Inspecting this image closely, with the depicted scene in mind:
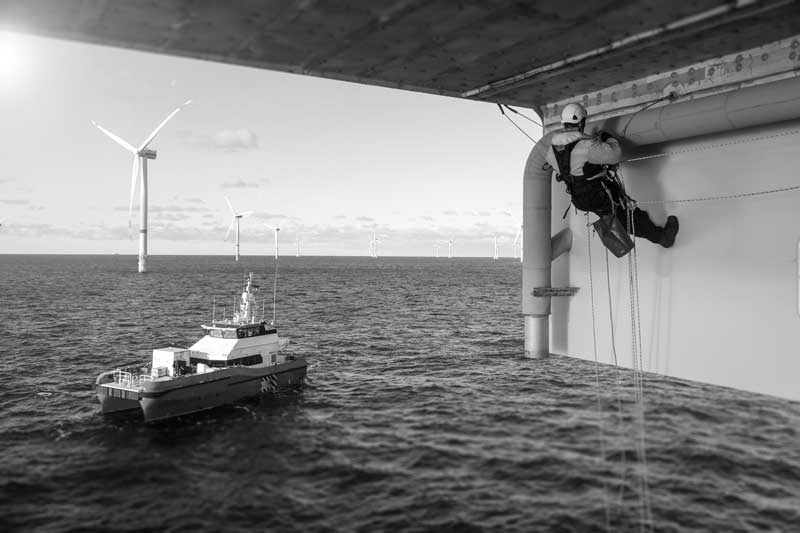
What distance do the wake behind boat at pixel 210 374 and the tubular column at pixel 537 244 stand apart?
2360 cm

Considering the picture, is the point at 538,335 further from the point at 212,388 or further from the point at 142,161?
the point at 142,161

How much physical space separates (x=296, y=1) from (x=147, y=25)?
1.95 m

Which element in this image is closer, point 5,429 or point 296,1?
point 296,1

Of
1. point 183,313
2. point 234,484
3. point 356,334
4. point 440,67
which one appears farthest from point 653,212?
point 183,313

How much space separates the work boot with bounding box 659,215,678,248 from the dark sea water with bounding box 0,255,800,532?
2.40 meters

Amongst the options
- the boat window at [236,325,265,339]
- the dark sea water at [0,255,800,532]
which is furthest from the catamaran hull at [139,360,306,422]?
the boat window at [236,325,265,339]

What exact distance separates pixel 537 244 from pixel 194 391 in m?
24.9

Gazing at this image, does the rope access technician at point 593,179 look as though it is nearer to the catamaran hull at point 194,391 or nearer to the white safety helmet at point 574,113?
the white safety helmet at point 574,113

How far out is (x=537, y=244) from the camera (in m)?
12.0

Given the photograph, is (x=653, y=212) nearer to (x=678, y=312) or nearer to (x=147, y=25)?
(x=678, y=312)

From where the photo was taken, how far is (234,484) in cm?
2130

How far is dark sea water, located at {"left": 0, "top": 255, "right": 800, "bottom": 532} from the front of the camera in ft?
59.6

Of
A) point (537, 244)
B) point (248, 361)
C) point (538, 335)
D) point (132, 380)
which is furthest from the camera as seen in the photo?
point (248, 361)

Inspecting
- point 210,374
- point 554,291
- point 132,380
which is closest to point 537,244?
point 554,291
